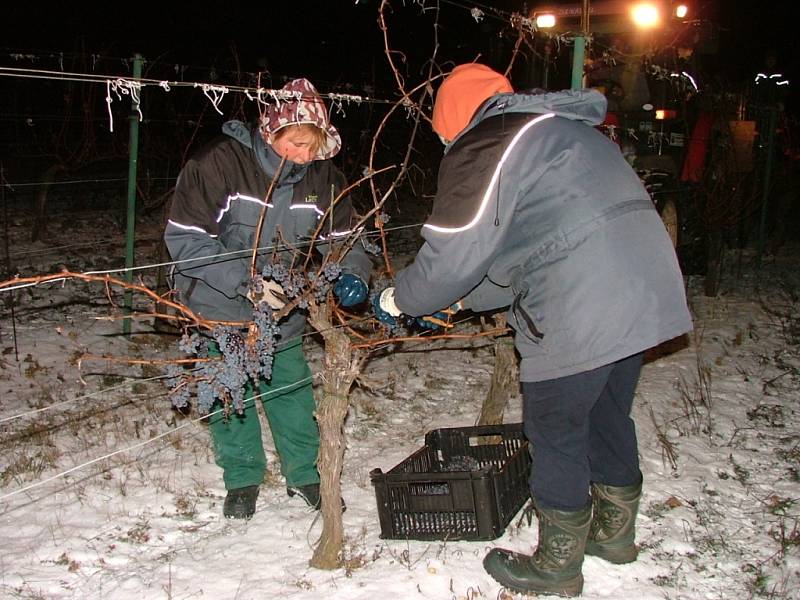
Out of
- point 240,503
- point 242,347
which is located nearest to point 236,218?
point 242,347

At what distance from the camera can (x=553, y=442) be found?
2.60 meters

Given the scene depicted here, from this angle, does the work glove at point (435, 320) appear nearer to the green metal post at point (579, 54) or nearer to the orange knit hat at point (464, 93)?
the orange knit hat at point (464, 93)

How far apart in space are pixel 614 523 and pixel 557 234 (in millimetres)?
1246

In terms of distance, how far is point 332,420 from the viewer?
2.78 m

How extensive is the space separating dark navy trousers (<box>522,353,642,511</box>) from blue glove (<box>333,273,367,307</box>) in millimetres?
733

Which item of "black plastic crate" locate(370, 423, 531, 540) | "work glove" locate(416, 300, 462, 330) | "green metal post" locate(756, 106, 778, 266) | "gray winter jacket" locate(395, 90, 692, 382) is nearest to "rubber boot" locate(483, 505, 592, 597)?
"black plastic crate" locate(370, 423, 531, 540)

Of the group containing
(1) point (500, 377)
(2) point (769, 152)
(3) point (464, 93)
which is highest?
(2) point (769, 152)

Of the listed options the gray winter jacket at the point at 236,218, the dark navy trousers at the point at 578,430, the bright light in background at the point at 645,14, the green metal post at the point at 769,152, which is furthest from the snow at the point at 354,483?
the green metal post at the point at 769,152

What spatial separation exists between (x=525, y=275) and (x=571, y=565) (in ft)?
3.52

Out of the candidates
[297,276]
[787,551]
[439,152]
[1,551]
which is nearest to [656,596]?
[787,551]

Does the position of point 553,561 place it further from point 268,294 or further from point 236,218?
point 236,218

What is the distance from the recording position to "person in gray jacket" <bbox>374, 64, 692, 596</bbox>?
2.34 metres

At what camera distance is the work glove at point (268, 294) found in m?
2.64

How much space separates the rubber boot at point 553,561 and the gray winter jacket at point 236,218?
1186mm
